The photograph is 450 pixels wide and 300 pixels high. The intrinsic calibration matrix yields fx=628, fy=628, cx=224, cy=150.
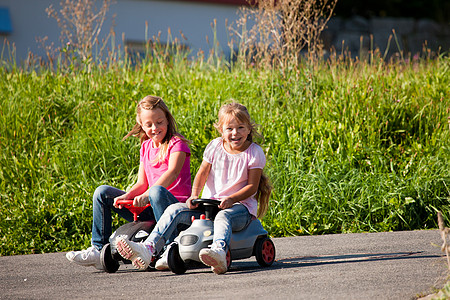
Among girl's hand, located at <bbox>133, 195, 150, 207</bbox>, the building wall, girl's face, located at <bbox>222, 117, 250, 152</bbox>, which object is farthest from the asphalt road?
the building wall

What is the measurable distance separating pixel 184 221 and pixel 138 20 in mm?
11175

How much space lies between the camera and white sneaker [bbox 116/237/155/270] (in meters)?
3.97

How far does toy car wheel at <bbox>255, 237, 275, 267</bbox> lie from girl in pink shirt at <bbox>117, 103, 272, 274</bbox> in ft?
0.55

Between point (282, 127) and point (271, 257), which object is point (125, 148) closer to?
point (282, 127)

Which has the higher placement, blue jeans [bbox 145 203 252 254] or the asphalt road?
blue jeans [bbox 145 203 252 254]

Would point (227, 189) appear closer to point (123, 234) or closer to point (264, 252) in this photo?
point (264, 252)

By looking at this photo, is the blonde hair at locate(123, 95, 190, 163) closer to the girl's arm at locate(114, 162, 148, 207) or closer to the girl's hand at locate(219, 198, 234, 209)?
the girl's arm at locate(114, 162, 148, 207)

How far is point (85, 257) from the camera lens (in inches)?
173

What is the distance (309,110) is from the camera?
733cm

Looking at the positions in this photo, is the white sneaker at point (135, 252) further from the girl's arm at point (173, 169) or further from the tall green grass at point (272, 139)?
the tall green grass at point (272, 139)

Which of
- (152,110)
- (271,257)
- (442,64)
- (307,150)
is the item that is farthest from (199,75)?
(271,257)

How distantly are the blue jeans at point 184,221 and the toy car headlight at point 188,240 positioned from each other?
0.45ft

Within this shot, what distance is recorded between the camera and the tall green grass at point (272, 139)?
6.09 metres

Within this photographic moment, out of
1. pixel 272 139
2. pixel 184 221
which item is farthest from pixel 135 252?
pixel 272 139
